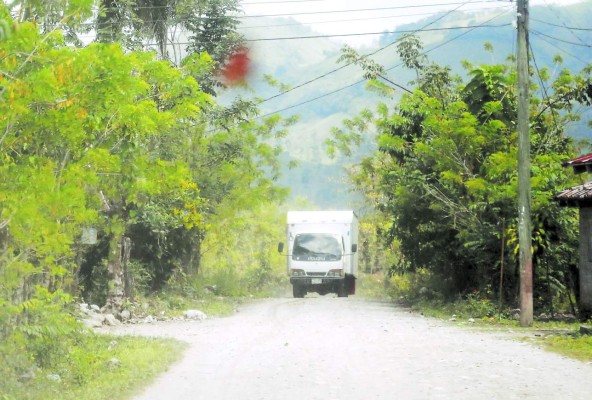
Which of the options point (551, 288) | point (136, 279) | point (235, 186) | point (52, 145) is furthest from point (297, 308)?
point (52, 145)

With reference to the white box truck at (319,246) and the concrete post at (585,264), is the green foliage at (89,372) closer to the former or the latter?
the concrete post at (585,264)

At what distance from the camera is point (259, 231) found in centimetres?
6544

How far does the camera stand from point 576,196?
2208cm

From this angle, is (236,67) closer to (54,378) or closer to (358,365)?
(358,365)

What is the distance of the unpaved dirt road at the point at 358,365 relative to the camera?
11430 mm

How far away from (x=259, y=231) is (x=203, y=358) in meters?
50.2

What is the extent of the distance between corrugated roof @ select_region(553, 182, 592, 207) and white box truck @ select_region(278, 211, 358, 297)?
16843mm

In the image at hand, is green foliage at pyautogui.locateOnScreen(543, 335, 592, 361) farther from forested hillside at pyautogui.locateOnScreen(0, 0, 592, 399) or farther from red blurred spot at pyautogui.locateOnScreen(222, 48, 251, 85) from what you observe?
red blurred spot at pyautogui.locateOnScreen(222, 48, 251, 85)

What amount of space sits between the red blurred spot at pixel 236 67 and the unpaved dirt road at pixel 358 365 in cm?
1993

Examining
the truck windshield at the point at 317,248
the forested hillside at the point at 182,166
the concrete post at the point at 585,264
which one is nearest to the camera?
the forested hillside at the point at 182,166


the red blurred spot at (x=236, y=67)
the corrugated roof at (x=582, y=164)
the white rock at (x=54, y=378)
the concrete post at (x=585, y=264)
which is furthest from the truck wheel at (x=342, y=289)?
the white rock at (x=54, y=378)

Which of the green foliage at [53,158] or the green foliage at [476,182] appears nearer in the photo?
the green foliage at [53,158]

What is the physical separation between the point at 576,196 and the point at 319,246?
18.7 metres

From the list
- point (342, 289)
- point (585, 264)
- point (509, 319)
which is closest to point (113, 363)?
point (509, 319)
